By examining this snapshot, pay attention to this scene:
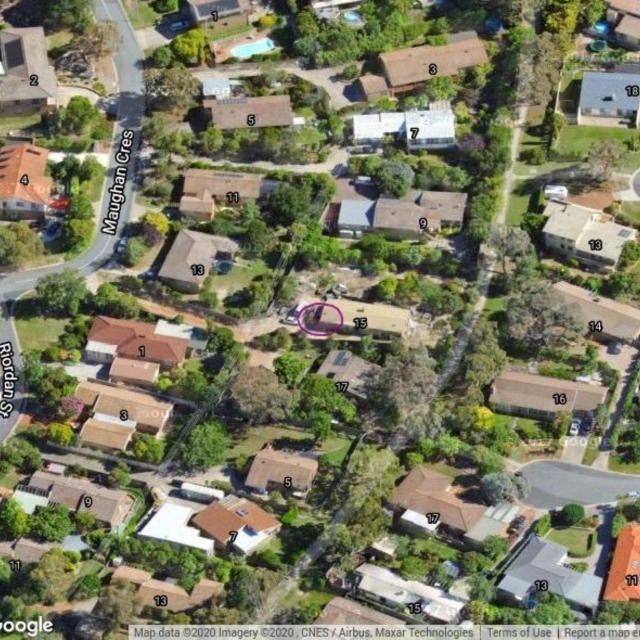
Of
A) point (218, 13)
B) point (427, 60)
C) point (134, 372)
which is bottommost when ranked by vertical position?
point (134, 372)

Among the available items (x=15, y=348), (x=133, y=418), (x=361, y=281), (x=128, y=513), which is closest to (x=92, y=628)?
(x=128, y=513)

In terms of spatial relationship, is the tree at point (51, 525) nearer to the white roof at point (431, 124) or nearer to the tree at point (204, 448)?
the tree at point (204, 448)

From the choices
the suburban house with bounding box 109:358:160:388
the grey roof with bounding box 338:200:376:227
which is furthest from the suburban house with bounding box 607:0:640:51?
the suburban house with bounding box 109:358:160:388

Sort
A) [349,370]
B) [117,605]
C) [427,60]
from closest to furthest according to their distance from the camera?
[117,605] < [349,370] < [427,60]

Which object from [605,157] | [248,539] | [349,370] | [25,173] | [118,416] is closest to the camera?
[248,539]

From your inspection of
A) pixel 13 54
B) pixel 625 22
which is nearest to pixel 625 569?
pixel 625 22

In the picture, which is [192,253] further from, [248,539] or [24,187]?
[248,539]

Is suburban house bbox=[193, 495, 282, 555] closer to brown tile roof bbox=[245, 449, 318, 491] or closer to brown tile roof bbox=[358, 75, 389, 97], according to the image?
brown tile roof bbox=[245, 449, 318, 491]
